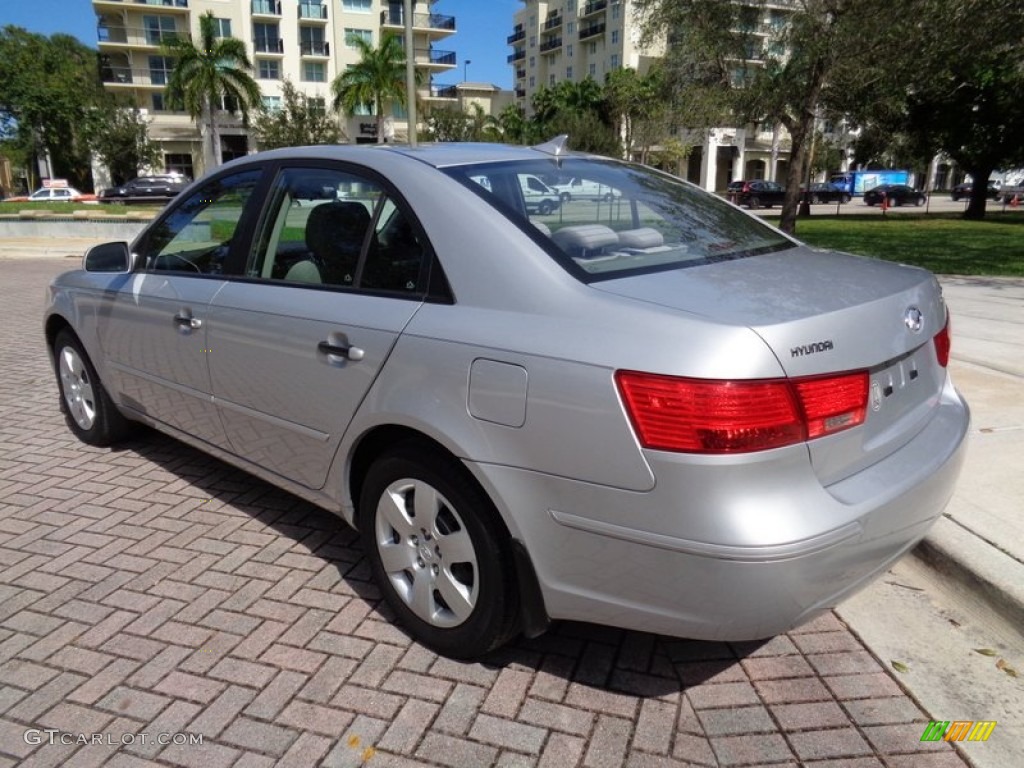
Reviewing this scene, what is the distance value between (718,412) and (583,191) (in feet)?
4.66

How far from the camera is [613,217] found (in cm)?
298

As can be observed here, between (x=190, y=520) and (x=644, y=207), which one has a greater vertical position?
(x=644, y=207)

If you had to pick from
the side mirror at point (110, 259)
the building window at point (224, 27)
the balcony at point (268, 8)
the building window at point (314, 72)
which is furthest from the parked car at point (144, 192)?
the side mirror at point (110, 259)

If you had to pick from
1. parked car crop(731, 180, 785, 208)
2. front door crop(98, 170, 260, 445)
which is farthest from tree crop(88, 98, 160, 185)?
front door crop(98, 170, 260, 445)

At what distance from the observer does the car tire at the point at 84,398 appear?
4.72m

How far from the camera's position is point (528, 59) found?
96.8 metres

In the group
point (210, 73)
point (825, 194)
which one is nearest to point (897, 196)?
point (825, 194)

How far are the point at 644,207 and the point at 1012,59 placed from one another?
15990mm

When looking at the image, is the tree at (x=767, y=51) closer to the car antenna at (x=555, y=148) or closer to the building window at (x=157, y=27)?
the car antenna at (x=555, y=148)

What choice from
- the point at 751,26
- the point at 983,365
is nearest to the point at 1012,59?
the point at 751,26

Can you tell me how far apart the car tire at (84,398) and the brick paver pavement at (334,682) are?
1.18 meters

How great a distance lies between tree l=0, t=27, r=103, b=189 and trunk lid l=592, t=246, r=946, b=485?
60.1m

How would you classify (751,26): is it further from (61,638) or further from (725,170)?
(725,170)

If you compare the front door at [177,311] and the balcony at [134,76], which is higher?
the balcony at [134,76]
